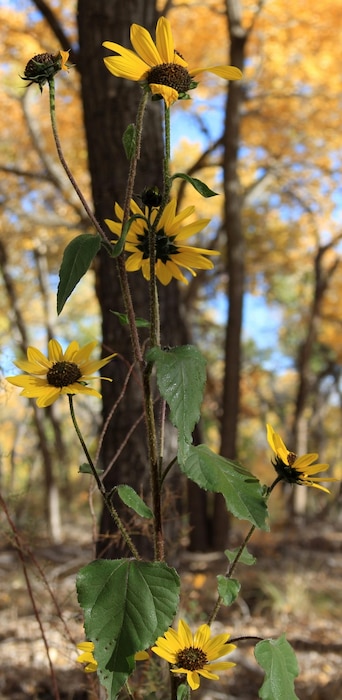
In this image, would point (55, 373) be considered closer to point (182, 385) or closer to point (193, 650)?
point (182, 385)

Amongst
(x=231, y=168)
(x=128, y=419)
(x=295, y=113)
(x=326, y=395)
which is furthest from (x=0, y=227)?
(x=326, y=395)

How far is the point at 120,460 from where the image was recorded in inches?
82.4

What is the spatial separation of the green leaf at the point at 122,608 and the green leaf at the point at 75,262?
376 mm

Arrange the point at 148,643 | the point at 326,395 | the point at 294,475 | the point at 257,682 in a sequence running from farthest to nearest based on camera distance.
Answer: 1. the point at 326,395
2. the point at 257,682
3. the point at 294,475
4. the point at 148,643

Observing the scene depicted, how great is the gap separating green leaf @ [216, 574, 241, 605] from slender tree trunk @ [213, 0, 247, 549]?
15.5 ft

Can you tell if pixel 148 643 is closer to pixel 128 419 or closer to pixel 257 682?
pixel 128 419

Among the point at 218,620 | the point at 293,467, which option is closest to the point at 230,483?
the point at 293,467

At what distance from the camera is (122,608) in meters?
0.79

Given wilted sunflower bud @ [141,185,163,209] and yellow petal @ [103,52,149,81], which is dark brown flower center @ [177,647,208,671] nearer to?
wilted sunflower bud @ [141,185,163,209]

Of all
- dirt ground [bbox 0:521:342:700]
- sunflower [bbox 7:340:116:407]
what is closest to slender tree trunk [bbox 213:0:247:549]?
dirt ground [bbox 0:521:342:700]

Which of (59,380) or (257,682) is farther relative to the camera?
(257,682)

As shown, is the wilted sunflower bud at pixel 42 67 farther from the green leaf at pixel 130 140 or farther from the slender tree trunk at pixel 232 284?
the slender tree trunk at pixel 232 284

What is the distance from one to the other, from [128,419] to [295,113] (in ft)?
22.5

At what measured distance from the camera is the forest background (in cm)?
239
